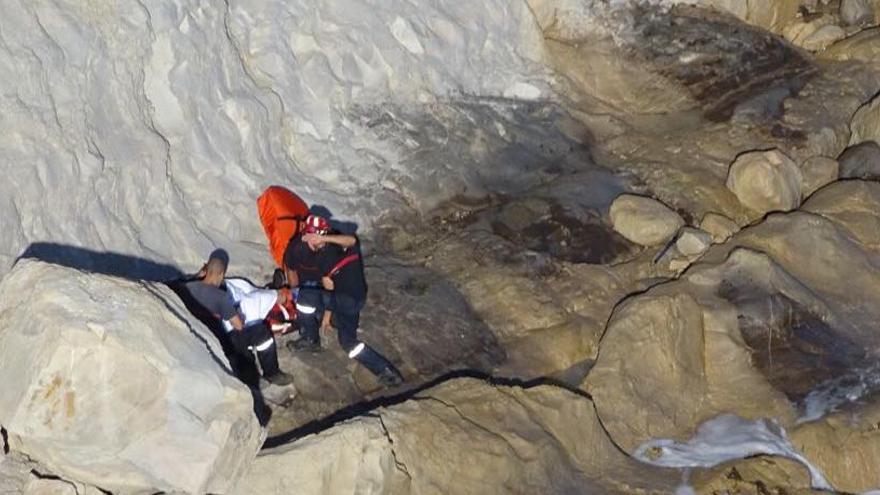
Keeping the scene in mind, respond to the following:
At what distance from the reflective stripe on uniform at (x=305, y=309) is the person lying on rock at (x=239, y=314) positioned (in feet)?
1.01

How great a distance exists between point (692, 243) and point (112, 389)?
8.66 meters

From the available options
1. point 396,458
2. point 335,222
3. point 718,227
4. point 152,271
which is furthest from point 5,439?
point 718,227

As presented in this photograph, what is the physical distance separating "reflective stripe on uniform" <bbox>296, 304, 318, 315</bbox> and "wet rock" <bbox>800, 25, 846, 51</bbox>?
433 inches

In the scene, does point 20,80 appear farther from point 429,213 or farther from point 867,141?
point 867,141

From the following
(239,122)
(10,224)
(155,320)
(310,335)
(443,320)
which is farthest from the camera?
(239,122)

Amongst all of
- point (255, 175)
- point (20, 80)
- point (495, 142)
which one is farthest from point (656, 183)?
point (20, 80)

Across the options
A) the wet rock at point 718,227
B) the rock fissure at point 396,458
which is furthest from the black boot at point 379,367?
the wet rock at point 718,227

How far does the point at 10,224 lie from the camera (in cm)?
1134

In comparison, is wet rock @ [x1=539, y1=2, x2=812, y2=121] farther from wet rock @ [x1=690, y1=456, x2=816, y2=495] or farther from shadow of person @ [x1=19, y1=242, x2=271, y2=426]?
shadow of person @ [x1=19, y1=242, x2=271, y2=426]

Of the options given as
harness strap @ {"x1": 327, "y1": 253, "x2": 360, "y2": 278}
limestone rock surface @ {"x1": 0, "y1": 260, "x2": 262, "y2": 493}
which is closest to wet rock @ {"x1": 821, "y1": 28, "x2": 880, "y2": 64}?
harness strap @ {"x1": 327, "y1": 253, "x2": 360, "y2": 278}

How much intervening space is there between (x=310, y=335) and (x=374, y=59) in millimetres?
5108

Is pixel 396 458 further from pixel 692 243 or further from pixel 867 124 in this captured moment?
pixel 867 124

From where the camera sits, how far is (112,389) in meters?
8.12

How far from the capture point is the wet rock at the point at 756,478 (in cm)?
1152
